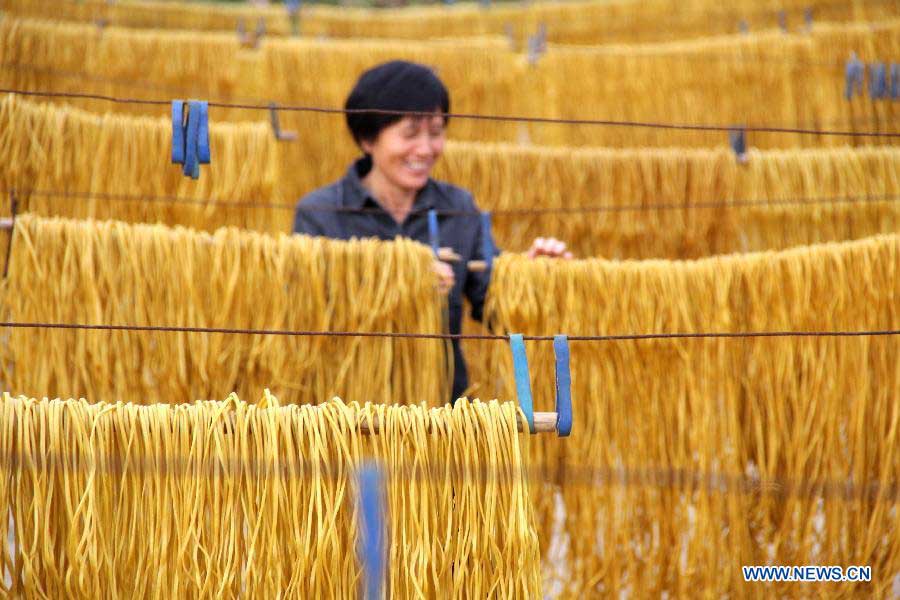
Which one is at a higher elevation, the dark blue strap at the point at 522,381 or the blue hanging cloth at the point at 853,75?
the blue hanging cloth at the point at 853,75

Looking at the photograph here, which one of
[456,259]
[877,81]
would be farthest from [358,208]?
[877,81]

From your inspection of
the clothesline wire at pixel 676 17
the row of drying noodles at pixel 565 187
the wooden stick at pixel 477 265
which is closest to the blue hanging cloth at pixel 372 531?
the wooden stick at pixel 477 265

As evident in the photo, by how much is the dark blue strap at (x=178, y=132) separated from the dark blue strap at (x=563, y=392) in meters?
0.96

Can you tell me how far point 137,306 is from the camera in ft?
7.50

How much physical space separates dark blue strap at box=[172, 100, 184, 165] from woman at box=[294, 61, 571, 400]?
0.44m

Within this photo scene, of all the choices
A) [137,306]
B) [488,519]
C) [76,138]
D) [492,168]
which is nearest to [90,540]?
[488,519]

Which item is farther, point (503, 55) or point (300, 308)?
point (503, 55)

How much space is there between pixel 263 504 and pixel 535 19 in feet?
15.2

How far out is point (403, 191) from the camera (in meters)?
2.63

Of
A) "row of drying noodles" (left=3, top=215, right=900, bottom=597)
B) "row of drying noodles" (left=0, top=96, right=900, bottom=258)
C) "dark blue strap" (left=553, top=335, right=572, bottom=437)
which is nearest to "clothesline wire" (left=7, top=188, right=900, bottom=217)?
"row of drying noodles" (left=0, top=96, right=900, bottom=258)

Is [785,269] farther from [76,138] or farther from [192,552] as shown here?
[76,138]

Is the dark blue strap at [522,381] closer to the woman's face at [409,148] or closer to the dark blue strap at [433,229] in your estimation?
the dark blue strap at [433,229]

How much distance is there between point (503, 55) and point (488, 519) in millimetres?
3419

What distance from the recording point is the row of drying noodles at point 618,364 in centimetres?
218
